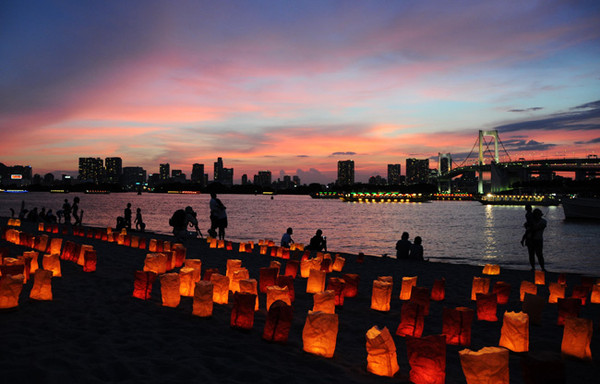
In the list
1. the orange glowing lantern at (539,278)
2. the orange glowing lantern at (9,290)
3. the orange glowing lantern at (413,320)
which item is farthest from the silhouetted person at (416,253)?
Answer: the orange glowing lantern at (9,290)

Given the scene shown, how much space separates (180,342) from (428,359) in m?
2.80

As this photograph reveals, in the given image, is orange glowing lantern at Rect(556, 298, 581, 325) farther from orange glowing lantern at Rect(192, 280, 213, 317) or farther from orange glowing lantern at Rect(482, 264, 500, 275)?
orange glowing lantern at Rect(482, 264, 500, 275)

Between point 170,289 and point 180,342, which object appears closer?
point 180,342

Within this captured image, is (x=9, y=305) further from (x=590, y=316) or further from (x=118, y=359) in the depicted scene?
(x=590, y=316)

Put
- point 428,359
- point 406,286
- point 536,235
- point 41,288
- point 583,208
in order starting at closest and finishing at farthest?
point 428,359 → point 41,288 → point 406,286 → point 536,235 → point 583,208

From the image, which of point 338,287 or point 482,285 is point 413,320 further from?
point 482,285

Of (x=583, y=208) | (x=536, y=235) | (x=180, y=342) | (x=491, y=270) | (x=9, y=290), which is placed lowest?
(x=583, y=208)

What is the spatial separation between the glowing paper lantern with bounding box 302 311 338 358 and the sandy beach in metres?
0.10

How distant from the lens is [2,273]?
6.53 metres

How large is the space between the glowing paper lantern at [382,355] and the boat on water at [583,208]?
251 ft

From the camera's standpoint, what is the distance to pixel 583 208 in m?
71.2

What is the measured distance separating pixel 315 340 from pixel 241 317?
1231mm

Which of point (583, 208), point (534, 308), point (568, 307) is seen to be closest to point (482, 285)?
point (534, 308)

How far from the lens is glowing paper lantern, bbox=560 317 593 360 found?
17.3 feet
